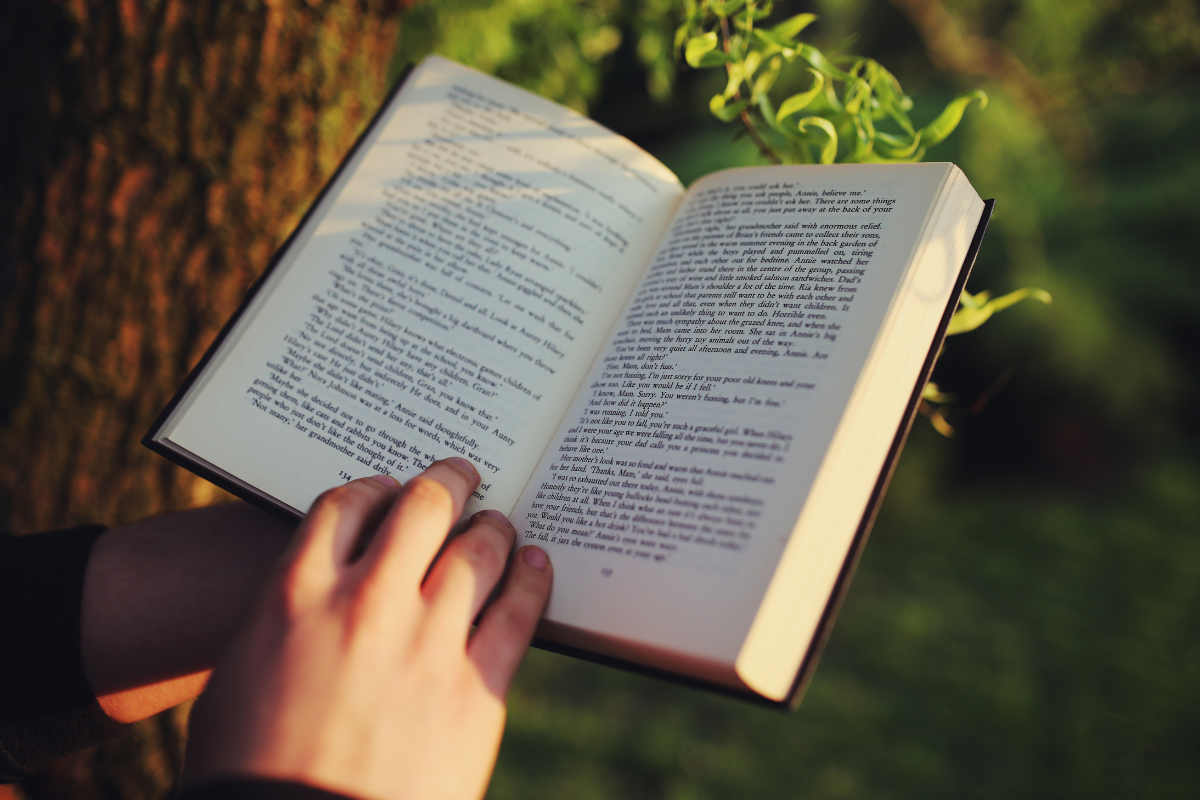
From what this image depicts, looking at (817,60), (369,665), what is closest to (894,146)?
(817,60)

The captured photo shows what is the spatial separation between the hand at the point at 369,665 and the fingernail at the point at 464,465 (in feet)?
0.29

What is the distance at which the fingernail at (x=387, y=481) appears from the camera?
35.0 inches

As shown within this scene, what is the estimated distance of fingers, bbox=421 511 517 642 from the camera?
2.52ft

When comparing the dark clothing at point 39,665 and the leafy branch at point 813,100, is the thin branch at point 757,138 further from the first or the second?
the dark clothing at point 39,665

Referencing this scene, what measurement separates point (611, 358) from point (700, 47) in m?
0.50

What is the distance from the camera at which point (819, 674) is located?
10.0 feet

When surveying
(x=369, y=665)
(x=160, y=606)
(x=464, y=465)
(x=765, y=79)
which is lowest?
(x=160, y=606)

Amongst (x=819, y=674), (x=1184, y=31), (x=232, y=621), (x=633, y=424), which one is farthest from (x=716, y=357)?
(x=1184, y=31)

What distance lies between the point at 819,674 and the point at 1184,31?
360 cm

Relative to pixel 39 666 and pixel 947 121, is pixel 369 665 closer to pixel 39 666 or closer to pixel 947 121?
pixel 39 666

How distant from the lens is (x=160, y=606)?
106 centimetres

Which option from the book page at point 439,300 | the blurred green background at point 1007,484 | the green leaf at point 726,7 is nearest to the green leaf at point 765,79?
the green leaf at point 726,7

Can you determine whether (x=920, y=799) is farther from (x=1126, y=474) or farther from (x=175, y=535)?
(x=1126, y=474)

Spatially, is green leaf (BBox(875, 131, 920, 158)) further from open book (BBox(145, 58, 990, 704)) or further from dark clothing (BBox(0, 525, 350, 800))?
dark clothing (BBox(0, 525, 350, 800))
